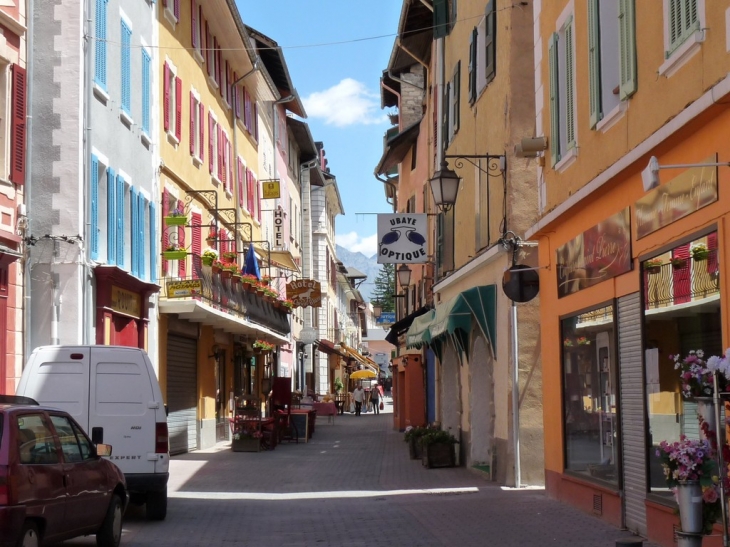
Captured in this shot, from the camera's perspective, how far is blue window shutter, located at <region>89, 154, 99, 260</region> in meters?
20.0

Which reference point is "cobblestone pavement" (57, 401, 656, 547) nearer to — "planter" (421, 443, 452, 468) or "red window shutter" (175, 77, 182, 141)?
"planter" (421, 443, 452, 468)

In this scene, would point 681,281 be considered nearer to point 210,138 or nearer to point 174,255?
point 174,255

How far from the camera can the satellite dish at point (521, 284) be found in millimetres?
16109


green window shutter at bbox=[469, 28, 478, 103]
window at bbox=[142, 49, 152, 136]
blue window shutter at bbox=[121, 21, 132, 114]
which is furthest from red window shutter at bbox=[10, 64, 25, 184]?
green window shutter at bbox=[469, 28, 478, 103]

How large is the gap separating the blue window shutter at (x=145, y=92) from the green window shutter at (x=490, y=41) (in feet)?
25.9

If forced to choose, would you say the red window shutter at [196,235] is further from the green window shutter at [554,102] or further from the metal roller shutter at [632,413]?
the metal roller shutter at [632,413]

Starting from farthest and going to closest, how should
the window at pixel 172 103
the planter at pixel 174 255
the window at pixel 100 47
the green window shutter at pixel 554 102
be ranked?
the window at pixel 172 103 < the planter at pixel 174 255 < the window at pixel 100 47 < the green window shutter at pixel 554 102

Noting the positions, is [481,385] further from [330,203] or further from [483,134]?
[330,203]

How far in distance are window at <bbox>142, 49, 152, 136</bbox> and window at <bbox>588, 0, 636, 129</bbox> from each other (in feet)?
44.1

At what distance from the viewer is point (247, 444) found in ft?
94.8

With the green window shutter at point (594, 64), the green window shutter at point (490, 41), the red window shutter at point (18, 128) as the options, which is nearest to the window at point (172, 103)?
the red window shutter at point (18, 128)

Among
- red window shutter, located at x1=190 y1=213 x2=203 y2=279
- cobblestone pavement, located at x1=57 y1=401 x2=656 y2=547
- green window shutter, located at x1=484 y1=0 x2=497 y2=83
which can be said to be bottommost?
cobblestone pavement, located at x1=57 y1=401 x2=656 y2=547

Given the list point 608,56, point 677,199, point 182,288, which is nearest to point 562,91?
point 608,56

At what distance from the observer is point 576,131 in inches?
545
